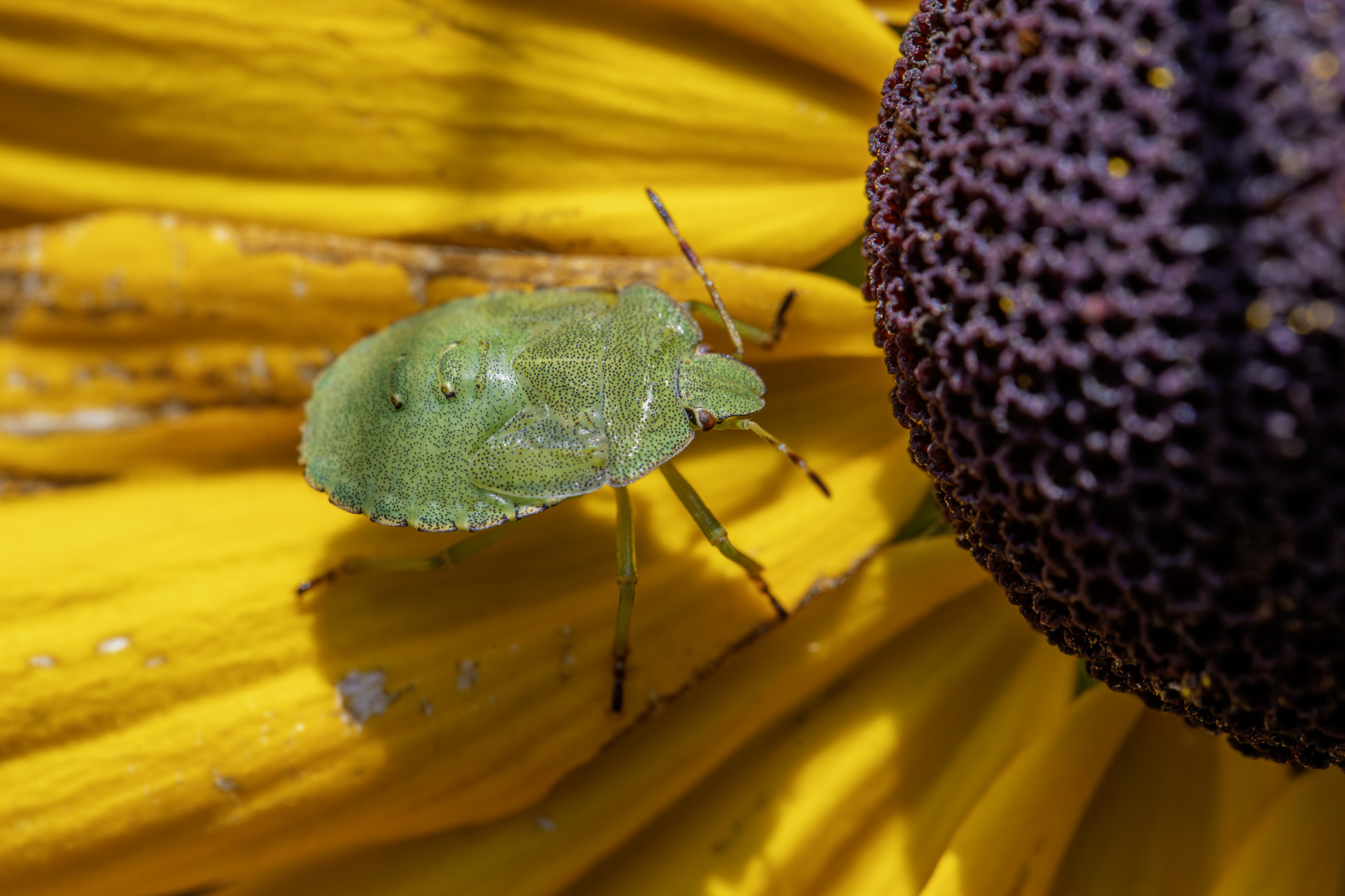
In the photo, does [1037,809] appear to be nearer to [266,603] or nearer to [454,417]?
[454,417]

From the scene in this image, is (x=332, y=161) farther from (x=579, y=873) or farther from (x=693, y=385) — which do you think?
(x=579, y=873)

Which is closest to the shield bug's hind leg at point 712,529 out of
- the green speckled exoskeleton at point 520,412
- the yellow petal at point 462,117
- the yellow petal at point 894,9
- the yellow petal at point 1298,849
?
the green speckled exoskeleton at point 520,412

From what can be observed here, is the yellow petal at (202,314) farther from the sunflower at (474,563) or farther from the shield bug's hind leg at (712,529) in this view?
the shield bug's hind leg at (712,529)

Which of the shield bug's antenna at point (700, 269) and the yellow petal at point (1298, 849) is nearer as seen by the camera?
the yellow petal at point (1298, 849)

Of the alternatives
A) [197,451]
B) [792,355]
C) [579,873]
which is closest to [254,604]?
[197,451]

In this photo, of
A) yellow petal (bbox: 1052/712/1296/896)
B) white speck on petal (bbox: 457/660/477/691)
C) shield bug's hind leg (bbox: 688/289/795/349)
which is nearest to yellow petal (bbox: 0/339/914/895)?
white speck on petal (bbox: 457/660/477/691)

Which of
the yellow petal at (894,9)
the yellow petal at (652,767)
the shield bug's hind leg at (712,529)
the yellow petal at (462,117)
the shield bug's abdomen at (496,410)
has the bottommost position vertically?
the yellow petal at (652,767)

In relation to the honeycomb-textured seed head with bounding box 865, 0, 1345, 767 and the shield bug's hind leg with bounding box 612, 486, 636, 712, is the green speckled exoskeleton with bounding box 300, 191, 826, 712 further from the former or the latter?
the honeycomb-textured seed head with bounding box 865, 0, 1345, 767

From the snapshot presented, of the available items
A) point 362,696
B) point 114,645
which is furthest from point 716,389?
point 114,645
